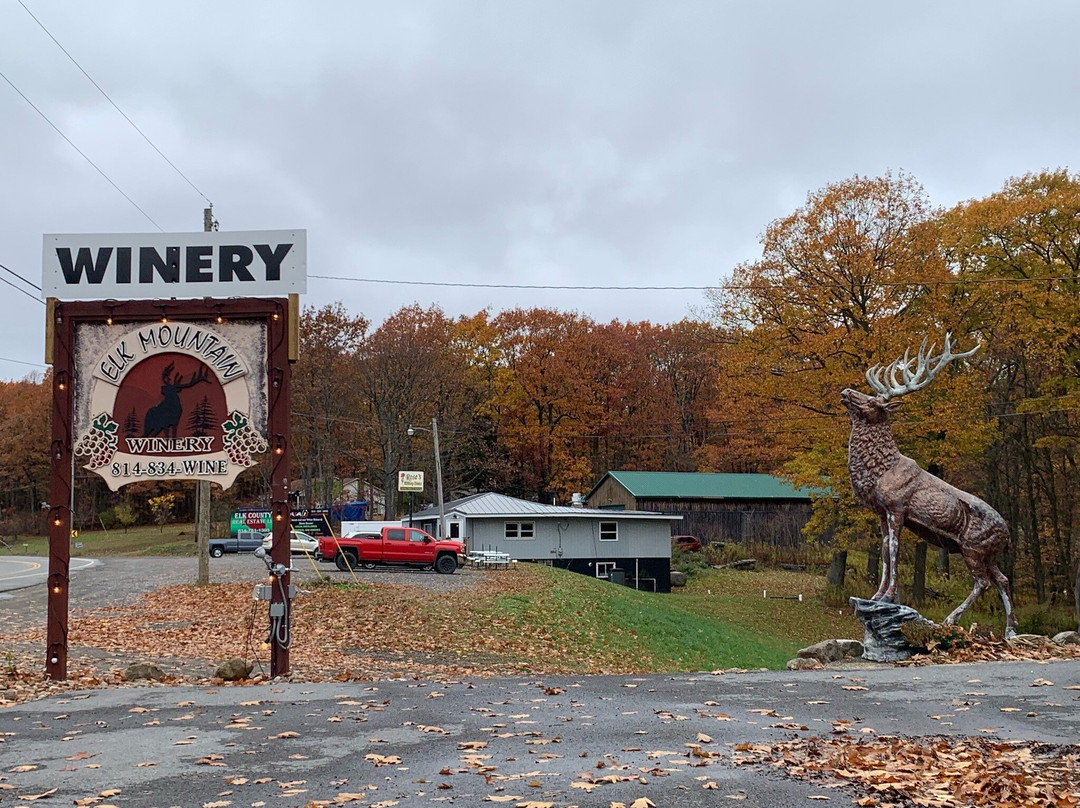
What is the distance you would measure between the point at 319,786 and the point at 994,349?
96.6 feet

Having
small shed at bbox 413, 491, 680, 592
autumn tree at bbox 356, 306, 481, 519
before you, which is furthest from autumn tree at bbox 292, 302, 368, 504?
small shed at bbox 413, 491, 680, 592

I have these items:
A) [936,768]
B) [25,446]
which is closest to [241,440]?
[936,768]

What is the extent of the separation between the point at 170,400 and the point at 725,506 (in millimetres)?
41130

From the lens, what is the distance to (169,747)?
7680 mm

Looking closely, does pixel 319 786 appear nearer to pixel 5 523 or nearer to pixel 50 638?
pixel 50 638

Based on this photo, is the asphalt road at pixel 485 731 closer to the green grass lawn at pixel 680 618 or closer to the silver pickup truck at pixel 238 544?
the green grass lawn at pixel 680 618

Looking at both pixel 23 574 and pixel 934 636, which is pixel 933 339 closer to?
pixel 934 636

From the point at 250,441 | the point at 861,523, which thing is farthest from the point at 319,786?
the point at 861,523

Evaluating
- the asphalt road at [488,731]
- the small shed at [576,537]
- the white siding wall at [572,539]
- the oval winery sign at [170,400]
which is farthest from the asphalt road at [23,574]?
the asphalt road at [488,731]

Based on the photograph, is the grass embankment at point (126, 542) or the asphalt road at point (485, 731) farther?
the grass embankment at point (126, 542)

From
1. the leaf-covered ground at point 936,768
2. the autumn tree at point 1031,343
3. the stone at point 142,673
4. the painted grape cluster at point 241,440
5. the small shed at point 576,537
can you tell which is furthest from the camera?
the small shed at point 576,537

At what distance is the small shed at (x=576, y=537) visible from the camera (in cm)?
4225

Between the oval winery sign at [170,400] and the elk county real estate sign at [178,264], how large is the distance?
1.49ft

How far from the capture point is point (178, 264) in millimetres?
12102
